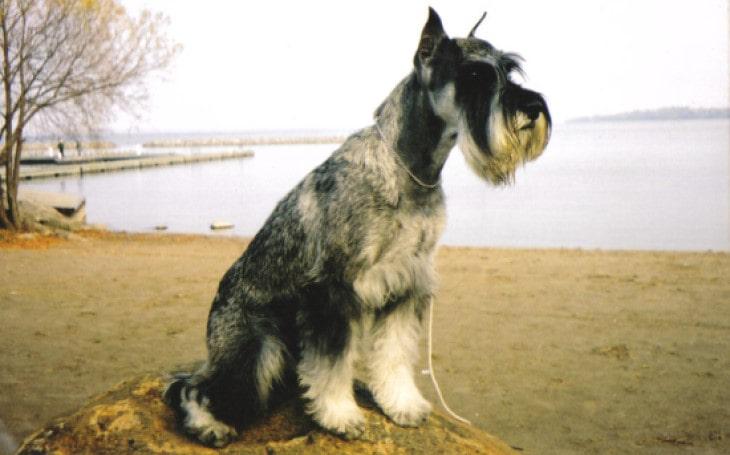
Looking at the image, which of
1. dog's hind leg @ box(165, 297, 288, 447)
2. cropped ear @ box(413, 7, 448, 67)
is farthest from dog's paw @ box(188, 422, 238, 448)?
cropped ear @ box(413, 7, 448, 67)

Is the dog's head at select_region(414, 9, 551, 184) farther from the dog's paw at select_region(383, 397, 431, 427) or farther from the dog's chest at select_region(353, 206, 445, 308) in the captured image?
the dog's paw at select_region(383, 397, 431, 427)

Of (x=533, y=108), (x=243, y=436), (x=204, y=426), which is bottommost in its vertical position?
(x=243, y=436)

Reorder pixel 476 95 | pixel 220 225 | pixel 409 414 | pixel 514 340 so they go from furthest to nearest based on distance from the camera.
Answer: pixel 220 225 → pixel 514 340 → pixel 409 414 → pixel 476 95

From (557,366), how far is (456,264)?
21.8ft

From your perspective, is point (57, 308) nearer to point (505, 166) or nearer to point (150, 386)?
point (150, 386)

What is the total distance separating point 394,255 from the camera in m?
3.30

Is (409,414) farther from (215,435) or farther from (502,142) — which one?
(502,142)

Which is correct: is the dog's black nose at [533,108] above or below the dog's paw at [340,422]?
above

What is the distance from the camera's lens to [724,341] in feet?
27.7

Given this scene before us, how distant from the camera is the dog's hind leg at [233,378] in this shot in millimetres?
3420

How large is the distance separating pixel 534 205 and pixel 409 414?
28.8 metres

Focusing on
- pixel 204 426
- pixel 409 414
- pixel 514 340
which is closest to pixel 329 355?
pixel 409 414

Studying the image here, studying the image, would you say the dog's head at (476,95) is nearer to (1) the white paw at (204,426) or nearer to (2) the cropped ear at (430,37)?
(2) the cropped ear at (430,37)

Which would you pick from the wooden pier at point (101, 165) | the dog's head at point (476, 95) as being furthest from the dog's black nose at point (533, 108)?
the wooden pier at point (101, 165)
